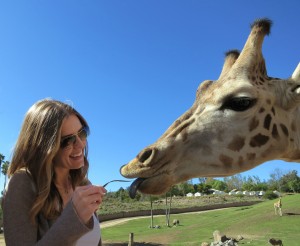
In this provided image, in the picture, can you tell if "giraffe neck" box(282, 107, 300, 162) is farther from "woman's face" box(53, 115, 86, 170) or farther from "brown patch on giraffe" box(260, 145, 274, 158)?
"woman's face" box(53, 115, 86, 170)

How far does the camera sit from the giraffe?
3184 mm

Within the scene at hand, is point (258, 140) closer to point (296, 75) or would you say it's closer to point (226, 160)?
point (226, 160)

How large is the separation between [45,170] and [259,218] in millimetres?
37668

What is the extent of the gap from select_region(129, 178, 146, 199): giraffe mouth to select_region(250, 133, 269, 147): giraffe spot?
1.22 metres

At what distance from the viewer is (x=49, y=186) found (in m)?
2.33

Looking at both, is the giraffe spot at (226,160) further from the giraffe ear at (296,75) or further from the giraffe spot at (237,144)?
the giraffe ear at (296,75)

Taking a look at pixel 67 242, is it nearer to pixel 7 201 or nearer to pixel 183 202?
pixel 7 201

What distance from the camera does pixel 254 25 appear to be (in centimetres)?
400

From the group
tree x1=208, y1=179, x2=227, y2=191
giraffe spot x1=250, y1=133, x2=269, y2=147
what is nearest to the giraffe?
giraffe spot x1=250, y1=133, x2=269, y2=147

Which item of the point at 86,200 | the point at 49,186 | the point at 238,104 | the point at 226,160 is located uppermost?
the point at 238,104

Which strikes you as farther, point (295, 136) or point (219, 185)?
point (219, 185)

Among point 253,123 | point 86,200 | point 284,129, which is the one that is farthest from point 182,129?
point 86,200

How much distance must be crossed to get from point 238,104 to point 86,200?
6.66 ft

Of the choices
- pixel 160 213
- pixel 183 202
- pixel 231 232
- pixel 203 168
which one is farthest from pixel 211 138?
pixel 183 202
